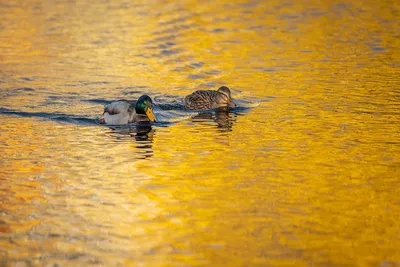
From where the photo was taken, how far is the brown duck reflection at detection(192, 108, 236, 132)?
1400cm

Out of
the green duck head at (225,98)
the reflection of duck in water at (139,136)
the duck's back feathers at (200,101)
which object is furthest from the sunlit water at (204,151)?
the duck's back feathers at (200,101)

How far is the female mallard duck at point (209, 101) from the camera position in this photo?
1539 cm

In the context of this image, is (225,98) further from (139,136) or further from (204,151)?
(204,151)

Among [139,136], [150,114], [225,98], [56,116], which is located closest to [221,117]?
[225,98]

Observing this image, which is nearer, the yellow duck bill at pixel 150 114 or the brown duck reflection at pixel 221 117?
the brown duck reflection at pixel 221 117

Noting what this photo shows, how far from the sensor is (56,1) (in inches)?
1253

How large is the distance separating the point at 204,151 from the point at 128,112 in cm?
286

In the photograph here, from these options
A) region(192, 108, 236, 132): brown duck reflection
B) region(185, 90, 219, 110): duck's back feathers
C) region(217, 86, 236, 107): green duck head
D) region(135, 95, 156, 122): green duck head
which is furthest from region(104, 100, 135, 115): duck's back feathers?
region(217, 86, 236, 107): green duck head

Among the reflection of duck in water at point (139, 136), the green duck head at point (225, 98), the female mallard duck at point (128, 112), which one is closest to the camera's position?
the reflection of duck in water at point (139, 136)

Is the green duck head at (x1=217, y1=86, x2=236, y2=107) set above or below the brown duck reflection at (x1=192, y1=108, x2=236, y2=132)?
above

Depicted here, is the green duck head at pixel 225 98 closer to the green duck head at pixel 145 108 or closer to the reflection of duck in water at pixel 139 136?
the green duck head at pixel 145 108

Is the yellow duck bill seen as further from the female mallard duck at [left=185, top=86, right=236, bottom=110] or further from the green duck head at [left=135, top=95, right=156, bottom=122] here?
the female mallard duck at [left=185, top=86, right=236, bottom=110]

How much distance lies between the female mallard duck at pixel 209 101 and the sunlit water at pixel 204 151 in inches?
8.7

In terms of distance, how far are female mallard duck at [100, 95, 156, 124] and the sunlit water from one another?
245 millimetres
